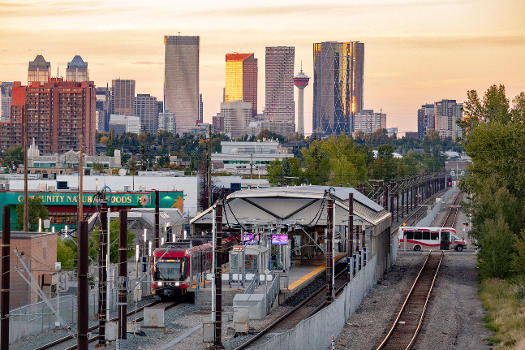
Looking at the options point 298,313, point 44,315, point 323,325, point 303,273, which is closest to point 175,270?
point 298,313

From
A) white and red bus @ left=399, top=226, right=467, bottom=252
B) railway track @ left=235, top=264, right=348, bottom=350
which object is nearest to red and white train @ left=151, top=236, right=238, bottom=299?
railway track @ left=235, top=264, right=348, bottom=350

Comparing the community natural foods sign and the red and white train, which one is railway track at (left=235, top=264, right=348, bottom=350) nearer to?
the red and white train

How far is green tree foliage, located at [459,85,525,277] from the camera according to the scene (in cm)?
6009

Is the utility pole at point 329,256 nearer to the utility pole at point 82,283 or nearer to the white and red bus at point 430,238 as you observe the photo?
the utility pole at point 82,283

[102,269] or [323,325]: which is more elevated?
[102,269]

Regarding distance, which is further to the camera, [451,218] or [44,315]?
[451,218]

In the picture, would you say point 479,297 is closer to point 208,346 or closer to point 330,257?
point 330,257

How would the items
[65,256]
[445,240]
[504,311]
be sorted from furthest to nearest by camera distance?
[445,240], [65,256], [504,311]

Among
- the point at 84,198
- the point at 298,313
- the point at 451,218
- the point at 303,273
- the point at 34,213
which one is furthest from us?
the point at 451,218

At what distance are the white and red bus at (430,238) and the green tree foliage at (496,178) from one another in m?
8.03

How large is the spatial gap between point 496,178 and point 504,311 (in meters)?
29.1

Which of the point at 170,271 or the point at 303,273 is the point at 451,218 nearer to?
the point at 303,273

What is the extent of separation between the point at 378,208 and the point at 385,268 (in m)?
6.63

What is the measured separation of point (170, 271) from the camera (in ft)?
168
